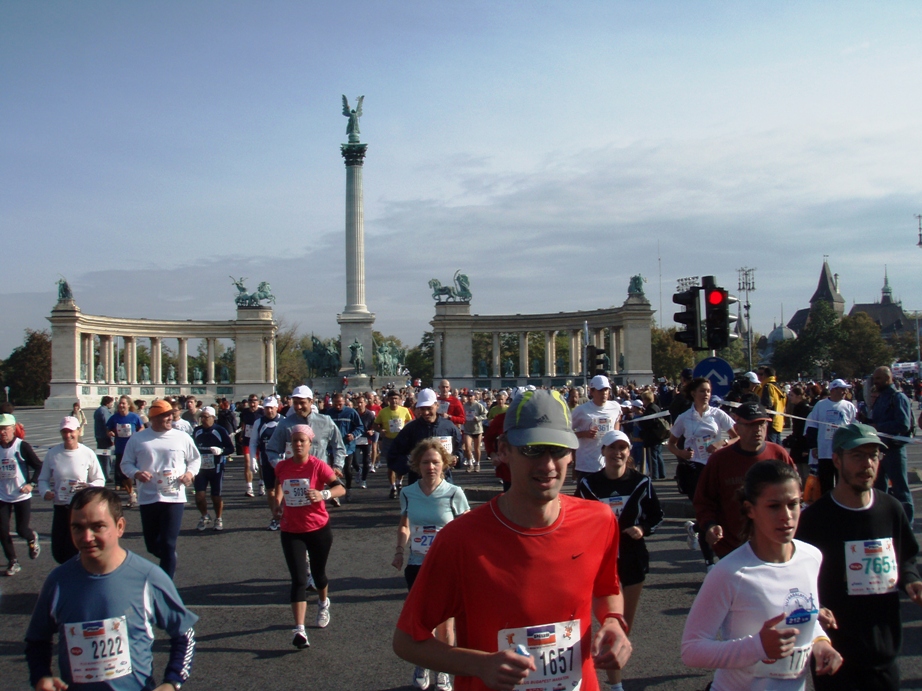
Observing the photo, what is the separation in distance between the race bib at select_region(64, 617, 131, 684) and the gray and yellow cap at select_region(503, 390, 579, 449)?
192 centimetres

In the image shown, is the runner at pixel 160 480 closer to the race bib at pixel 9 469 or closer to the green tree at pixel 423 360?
the race bib at pixel 9 469

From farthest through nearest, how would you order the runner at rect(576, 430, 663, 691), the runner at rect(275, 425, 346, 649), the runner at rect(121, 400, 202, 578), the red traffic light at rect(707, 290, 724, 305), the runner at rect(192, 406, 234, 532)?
the red traffic light at rect(707, 290, 724, 305), the runner at rect(192, 406, 234, 532), the runner at rect(121, 400, 202, 578), the runner at rect(275, 425, 346, 649), the runner at rect(576, 430, 663, 691)

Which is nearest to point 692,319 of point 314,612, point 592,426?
point 592,426

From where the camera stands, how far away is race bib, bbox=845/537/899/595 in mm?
3887

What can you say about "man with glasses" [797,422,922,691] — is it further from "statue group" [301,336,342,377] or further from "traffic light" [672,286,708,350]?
"statue group" [301,336,342,377]

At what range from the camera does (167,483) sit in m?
7.61

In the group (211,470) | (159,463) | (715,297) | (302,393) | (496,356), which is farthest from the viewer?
(496,356)

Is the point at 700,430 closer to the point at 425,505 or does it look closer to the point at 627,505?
the point at 627,505

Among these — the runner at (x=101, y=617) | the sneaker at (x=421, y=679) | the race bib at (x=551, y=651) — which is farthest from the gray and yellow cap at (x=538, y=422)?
the sneaker at (x=421, y=679)

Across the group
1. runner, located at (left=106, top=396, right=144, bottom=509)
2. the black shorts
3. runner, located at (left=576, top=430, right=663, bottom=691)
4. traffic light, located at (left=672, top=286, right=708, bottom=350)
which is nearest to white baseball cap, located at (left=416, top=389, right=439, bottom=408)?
runner, located at (left=576, top=430, right=663, bottom=691)

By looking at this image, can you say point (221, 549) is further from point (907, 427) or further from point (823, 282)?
point (823, 282)

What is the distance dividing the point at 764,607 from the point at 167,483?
5.75 metres

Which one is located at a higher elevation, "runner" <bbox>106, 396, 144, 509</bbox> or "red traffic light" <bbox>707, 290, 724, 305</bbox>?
"red traffic light" <bbox>707, 290, 724, 305</bbox>

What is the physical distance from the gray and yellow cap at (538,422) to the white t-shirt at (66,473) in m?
6.41
